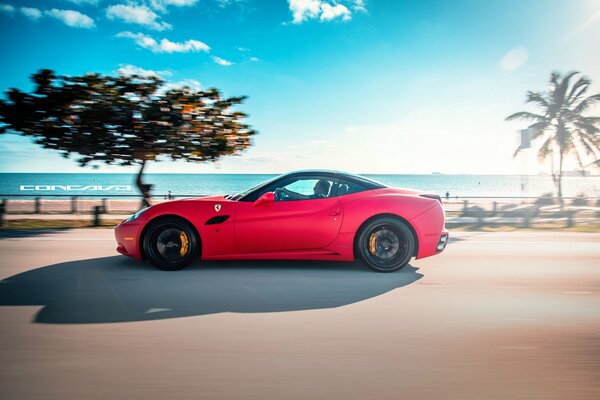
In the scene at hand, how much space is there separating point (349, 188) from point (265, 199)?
3.76ft

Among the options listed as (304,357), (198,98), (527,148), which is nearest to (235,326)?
(304,357)

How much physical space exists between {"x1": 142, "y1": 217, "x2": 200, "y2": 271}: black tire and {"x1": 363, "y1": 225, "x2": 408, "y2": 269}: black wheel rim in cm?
222

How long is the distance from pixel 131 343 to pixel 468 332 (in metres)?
2.57

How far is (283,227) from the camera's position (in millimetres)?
4875

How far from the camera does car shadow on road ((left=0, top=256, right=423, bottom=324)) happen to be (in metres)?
3.56

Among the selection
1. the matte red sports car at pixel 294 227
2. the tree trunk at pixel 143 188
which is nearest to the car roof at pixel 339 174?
the matte red sports car at pixel 294 227

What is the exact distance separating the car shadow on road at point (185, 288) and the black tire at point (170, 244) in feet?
0.48

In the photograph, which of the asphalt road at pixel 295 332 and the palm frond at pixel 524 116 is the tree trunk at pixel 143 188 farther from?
the palm frond at pixel 524 116

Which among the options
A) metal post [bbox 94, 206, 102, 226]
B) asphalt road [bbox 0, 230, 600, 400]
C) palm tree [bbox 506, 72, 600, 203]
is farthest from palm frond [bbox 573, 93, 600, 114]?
metal post [bbox 94, 206, 102, 226]

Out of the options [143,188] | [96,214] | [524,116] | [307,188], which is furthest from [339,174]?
[524,116]

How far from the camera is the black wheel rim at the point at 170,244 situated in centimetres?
500

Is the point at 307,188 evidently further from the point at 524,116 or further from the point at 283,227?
the point at 524,116

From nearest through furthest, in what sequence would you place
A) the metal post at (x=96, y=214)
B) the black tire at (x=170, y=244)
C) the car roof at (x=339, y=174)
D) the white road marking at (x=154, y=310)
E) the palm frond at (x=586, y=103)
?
the white road marking at (x=154, y=310) < the black tire at (x=170, y=244) < the car roof at (x=339, y=174) < the metal post at (x=96, y=214) < the palm frond at (x=586, y=103)

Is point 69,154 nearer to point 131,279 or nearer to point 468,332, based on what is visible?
point 131,279
